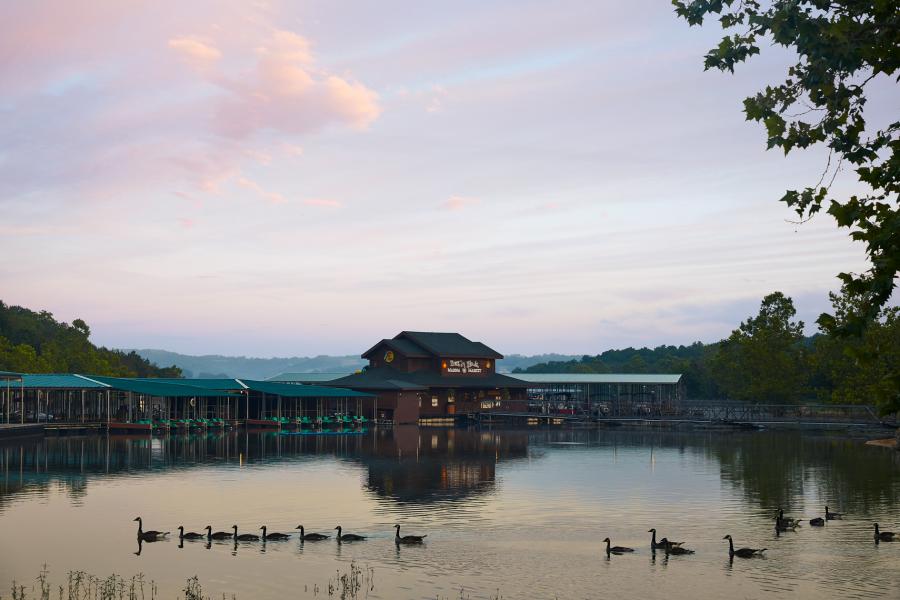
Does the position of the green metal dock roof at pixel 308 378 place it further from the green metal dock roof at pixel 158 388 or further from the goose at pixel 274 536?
the goose at pixel 274 536

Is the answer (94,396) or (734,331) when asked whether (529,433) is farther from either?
(94,396)

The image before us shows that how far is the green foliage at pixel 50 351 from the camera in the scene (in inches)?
4847

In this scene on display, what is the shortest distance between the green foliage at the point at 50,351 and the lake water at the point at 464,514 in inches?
1639

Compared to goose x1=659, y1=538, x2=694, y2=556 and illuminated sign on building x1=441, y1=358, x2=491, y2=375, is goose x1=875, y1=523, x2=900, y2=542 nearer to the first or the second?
goose x1=659, y1=538, x2=694, y2=556

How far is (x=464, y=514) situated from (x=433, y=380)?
275 feet

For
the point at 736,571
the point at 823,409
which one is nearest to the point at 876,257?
the point at 736,571

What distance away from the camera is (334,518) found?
4391cm

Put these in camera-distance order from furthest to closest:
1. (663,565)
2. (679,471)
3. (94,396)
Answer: (94,396) < (679,471) < (663,565)

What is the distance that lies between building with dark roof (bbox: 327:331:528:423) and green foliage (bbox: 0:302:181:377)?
118ft

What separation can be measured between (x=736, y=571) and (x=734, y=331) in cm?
9058

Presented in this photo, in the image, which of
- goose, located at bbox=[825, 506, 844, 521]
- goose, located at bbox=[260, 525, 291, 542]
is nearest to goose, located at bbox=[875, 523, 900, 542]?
goose, located at bbox=[825, 506, 844, 521]

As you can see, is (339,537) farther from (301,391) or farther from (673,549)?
(301,391)

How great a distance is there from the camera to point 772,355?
373 ft

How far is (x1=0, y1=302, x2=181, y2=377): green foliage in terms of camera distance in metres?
123
